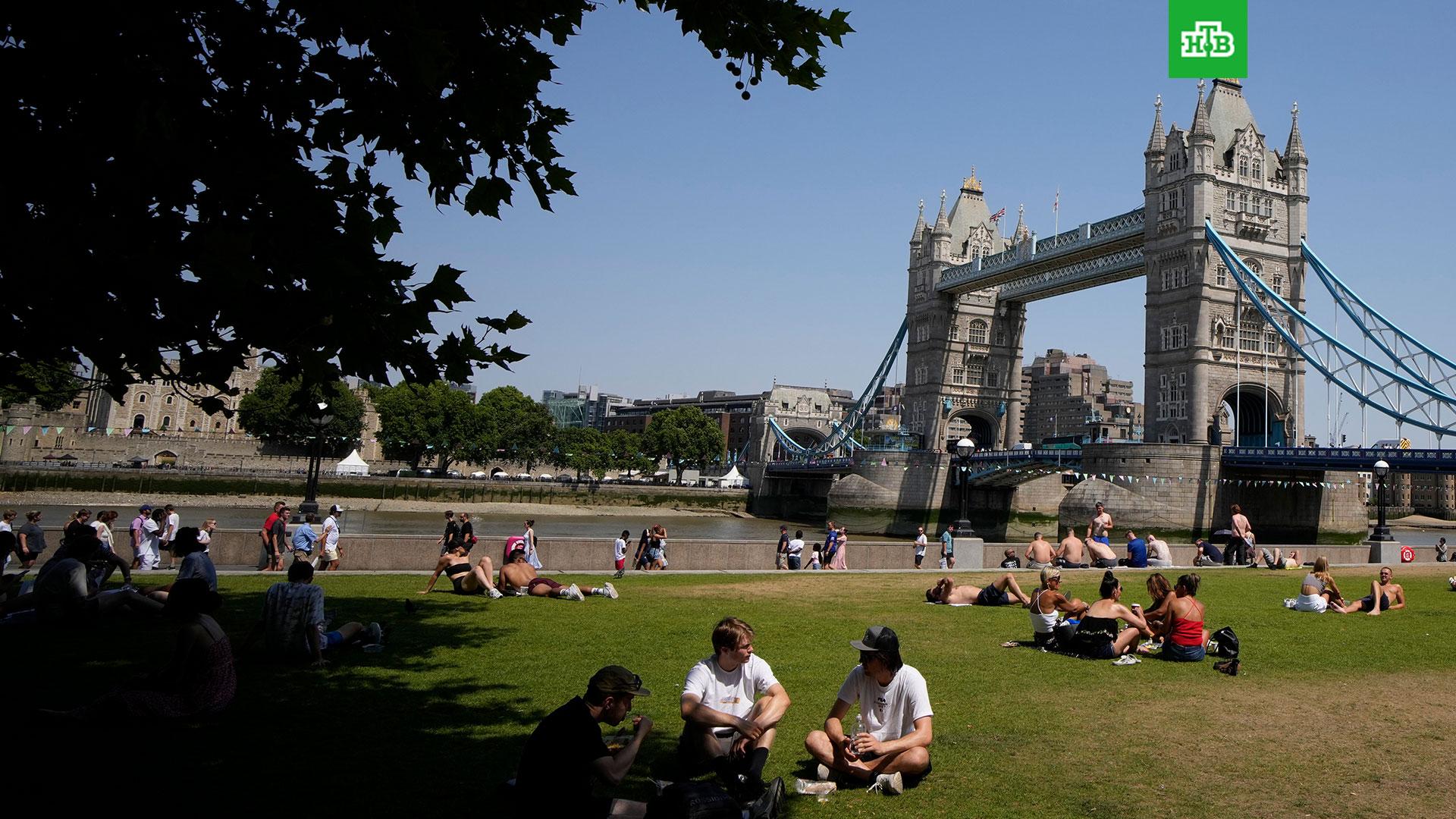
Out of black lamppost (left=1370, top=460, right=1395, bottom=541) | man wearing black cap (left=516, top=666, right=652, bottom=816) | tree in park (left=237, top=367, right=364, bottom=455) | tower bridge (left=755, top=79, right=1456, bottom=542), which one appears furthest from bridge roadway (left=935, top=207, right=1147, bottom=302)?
man wearing black cap (left=516, top=666, right=652, bottom=816)

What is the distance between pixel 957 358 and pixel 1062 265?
1332 centimetres

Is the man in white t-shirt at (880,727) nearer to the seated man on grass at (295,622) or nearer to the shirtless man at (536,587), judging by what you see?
the seated man on grass at (295,622)

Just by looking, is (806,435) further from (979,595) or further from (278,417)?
(979,595)

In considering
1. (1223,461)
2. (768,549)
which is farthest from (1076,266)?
(768,549)

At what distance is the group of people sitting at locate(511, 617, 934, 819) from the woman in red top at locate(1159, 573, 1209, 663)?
4978 millimetres

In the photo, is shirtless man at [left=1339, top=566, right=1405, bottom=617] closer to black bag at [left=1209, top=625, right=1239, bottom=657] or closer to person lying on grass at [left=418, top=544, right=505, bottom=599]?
black bag at [left=1209, top=625, right=1239, bottom=657]

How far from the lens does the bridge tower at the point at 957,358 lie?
79625 millimetres

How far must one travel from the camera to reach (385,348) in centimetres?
536

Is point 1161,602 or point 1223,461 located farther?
point 1223,461

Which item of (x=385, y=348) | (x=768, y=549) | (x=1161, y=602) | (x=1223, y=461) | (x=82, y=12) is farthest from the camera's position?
(x=1223, y=461)

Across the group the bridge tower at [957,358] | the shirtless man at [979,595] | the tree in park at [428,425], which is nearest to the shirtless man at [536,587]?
the shirtless man at [979,595]

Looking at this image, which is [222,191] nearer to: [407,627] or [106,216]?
[106,216]

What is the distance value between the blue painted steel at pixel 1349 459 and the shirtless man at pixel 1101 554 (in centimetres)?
2792

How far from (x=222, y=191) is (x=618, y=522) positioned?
213 ft
